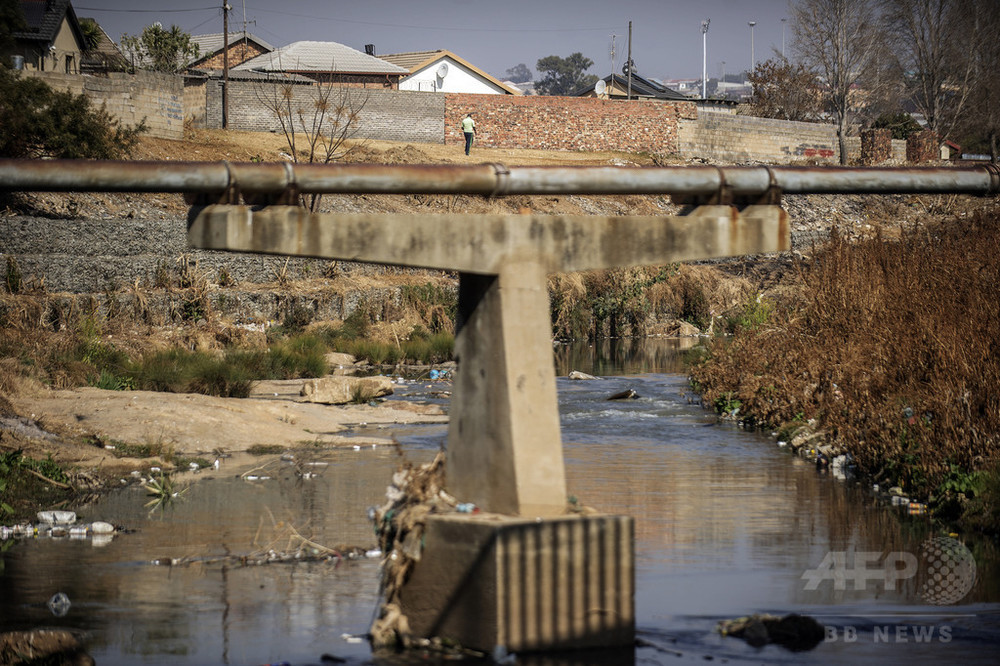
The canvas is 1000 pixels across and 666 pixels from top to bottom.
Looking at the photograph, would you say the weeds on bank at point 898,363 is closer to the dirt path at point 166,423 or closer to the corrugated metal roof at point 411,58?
the dirt path at point 166,423

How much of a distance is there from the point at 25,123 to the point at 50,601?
2575cm

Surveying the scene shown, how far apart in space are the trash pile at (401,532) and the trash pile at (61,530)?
407 centimetres

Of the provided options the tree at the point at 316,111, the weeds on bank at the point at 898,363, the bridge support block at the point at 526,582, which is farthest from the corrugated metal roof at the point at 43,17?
the bridge support block at the point at 526,582

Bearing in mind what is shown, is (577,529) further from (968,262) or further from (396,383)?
(396,383)

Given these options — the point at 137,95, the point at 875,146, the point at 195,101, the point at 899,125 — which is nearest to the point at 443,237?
the point at 137,95

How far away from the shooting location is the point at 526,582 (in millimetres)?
6863

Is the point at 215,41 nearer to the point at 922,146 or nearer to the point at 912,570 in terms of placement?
the point at 922,146

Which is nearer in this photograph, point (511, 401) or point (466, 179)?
point (511, 401)

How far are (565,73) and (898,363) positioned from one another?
175 m

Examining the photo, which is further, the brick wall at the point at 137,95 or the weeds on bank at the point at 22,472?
the brick wall at the point at 137,95

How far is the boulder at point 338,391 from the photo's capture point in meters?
19.6

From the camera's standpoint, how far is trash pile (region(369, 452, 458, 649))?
7.30 m

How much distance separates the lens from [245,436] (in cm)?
1577

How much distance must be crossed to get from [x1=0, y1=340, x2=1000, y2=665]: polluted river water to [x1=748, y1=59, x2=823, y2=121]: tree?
56.8 m
